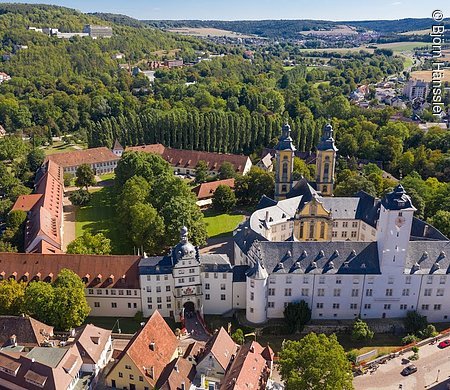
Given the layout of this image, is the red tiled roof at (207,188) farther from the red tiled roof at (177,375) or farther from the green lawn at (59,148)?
the green lawn at (59,148)

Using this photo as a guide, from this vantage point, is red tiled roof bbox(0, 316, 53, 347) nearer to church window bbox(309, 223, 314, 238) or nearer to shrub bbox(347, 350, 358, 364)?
shrub bbox(347, 350, 358, 364)

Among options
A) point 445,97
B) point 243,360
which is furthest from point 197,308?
point 445,97

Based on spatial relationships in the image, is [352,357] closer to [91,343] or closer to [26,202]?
[91,343]

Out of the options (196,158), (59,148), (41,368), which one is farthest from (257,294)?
(59,148)

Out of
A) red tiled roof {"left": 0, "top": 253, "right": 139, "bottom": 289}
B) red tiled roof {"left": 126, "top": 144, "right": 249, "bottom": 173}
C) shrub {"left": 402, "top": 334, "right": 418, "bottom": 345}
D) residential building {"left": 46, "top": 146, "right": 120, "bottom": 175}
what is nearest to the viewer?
shrub {"left": 402, "top": 334, "right": 418, "bottom": 345}

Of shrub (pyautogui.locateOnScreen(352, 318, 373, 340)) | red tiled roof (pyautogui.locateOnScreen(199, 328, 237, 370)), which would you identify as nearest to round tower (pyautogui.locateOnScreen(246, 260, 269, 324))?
red tiled roof (pyautogui.locateOnScreen(199, 328, 237, 370))

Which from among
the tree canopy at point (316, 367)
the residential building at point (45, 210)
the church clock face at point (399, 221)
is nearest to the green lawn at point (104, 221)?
the residential building at point (45, 210)
